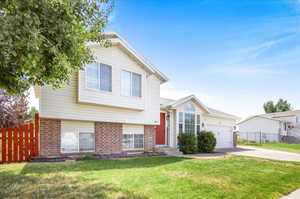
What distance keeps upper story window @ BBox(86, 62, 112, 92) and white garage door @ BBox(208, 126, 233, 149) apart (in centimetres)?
1249

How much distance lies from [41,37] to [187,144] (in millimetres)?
12160

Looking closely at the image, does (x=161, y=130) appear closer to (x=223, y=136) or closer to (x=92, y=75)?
(x=92, y=75)

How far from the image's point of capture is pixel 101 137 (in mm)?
11352

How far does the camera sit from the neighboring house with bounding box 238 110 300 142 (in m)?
34.0

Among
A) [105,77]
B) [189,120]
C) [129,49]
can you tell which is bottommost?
[189,120]

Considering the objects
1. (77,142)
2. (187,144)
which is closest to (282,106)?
(187,144)

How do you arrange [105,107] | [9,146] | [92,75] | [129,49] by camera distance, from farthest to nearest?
[129,49] < [105,107] < [92,75] < [9,146]

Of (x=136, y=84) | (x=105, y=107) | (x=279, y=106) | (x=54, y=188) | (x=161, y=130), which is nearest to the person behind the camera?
(x=54, y=188)

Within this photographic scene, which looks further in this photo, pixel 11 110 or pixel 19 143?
pixel 11 110

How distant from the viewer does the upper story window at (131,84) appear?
12230 mm

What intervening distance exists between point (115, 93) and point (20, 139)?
5208 millimetres

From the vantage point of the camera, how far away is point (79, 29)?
479cm

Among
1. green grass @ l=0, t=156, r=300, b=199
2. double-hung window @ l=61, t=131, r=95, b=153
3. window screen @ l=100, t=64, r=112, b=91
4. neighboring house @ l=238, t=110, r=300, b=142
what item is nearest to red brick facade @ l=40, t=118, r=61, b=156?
double-hung window @ l=61, t=131, r=95, b=153

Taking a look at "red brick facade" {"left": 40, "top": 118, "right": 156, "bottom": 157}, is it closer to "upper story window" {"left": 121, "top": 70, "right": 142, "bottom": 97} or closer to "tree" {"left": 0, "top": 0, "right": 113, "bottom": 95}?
"upper story window" {"left": 121, "top": 70, "right": 142, "bottom": 97}
